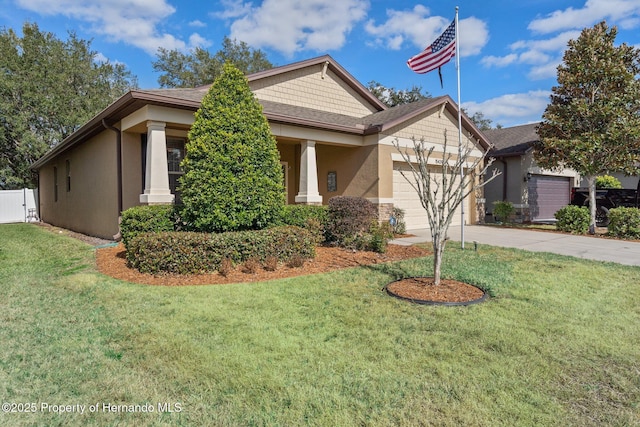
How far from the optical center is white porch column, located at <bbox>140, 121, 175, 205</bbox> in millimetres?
8125

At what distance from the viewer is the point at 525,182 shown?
15.8m

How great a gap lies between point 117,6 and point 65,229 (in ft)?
29.7

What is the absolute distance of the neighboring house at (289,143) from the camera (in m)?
8.45

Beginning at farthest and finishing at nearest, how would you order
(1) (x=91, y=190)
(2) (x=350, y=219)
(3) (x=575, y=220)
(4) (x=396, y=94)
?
(4) (x=396, y=94) → (1) (x=91, y=190) → (3) (x=575, y=220) → (2) (x=350, y=219)

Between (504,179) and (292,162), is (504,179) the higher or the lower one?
the lower one

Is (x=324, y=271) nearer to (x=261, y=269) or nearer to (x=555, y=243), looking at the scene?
(x=261, y=269)

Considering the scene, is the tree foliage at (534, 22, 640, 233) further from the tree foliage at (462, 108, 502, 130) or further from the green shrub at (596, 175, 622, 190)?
the tree foliage at (462, 108, 502, 130)

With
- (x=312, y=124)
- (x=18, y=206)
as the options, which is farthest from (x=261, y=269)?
(x=18, y=206)

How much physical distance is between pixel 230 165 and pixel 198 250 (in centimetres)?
160

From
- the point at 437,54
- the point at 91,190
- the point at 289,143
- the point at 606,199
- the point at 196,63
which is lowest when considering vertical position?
the point at 606,199

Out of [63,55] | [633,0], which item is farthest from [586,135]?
[63,55]

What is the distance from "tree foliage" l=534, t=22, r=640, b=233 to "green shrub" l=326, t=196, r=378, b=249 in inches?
300

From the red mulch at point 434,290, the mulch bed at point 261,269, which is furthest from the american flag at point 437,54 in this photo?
the red mulch at point 434,290

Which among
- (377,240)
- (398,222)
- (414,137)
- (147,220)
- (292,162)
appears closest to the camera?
(147,220)
